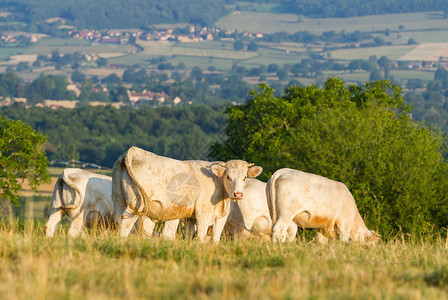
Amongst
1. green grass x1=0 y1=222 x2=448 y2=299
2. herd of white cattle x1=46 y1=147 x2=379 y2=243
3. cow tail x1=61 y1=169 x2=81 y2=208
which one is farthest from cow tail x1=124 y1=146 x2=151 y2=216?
cow tail x1=61 y1=169 x2=81 y2=208

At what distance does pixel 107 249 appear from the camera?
12.3 metres

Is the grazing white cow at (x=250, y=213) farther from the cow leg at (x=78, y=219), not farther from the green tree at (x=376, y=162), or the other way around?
the green tree at (x=376, y=162)

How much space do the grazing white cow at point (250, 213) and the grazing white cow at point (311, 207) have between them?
1.78 m

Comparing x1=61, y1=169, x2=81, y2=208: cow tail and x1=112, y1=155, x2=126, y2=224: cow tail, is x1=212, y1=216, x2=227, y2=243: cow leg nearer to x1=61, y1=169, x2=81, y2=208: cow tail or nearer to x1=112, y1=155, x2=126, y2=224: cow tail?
x1=112, y1=155, x2=126, y2=224: cow tail

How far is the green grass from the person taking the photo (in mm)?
9203

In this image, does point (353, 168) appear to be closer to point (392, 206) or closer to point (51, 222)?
point (392, 206)

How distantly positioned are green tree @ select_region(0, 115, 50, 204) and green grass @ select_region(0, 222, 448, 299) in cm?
3503

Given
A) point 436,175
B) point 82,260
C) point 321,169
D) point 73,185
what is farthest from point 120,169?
point 436,175

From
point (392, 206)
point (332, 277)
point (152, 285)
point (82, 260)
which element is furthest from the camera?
point (392, 206)

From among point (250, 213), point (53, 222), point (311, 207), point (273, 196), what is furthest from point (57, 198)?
point (311, 207)

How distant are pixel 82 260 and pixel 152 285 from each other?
179 centimetres

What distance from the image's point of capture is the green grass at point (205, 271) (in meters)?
9.20

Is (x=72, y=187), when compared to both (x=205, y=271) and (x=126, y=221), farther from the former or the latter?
(x=205, y=271)

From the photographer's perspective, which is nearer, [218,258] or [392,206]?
[218,258]
